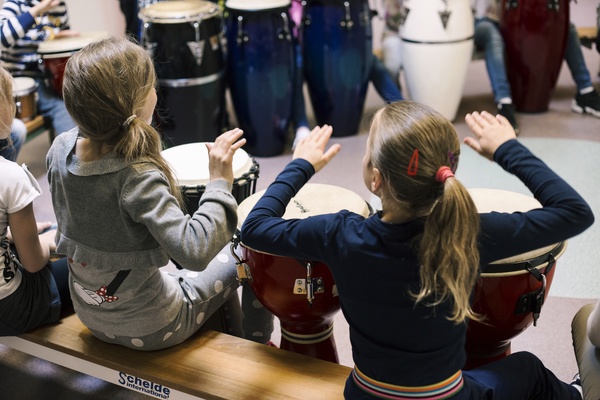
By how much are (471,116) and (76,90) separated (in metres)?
0.85

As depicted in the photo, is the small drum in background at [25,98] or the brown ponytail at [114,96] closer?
the brown ponytail at [114,96]

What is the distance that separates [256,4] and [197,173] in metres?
1.77

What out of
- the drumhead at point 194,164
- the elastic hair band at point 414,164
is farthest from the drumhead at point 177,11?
the elastic hair band at point 414,164

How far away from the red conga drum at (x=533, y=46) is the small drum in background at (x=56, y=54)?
2.25 metres

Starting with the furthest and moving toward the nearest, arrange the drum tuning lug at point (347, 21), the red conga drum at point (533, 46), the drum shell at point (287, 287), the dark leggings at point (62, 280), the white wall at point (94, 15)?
1. the white wall at point (94, 15)
2. the red conga drum at point (533, 46)
3. the drum tuning lug at point (347, 21)
4. the dark leggings at point (62, 280)
5. the drum shell at point (287, 287)

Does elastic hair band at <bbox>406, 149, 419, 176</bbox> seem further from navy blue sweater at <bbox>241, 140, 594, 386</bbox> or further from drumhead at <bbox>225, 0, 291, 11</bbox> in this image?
drumhead at <bbox>225, 0, 291, 11</bbox>

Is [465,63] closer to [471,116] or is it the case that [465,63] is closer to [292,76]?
[292,76]

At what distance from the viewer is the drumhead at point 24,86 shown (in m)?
3.48

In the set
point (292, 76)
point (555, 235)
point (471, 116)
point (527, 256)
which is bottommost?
point (292, 76)

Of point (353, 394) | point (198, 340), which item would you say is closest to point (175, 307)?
point (198, 340)

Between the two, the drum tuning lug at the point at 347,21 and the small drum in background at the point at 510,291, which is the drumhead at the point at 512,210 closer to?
the small drum in background at the point at 510,291

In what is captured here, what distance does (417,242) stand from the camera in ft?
4.58

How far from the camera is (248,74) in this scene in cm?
382

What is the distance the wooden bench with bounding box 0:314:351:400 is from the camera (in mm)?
1756
